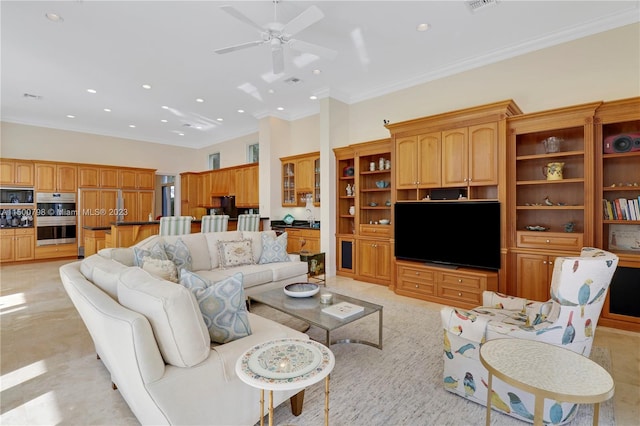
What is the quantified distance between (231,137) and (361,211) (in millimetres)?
5167

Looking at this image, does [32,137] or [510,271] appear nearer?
[510,271]

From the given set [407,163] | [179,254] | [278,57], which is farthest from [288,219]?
[278,57]

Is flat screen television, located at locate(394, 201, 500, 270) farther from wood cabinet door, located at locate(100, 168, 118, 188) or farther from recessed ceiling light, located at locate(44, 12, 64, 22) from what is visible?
wood cabinet door, located at locate(100, 168, 118, 188)

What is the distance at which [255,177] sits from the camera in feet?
Answer: 25.2

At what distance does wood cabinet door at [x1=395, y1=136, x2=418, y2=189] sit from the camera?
4523mm

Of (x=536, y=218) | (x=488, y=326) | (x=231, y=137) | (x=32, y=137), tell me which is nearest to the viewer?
(x=488, y=326)

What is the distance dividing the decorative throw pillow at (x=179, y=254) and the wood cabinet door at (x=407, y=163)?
3.13 meters

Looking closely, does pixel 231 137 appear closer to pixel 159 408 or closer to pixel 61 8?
pixel 61 8

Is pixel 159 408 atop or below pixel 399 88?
below

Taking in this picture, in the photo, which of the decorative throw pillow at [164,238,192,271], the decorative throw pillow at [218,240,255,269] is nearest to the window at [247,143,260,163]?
the decorative throw pillow at [218,240,255,269]

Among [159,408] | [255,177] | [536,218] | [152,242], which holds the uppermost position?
[255,177]

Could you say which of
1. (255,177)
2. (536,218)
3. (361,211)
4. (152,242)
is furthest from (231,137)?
(536,218)

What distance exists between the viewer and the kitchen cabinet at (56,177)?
23.5ft

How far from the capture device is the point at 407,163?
459cm
